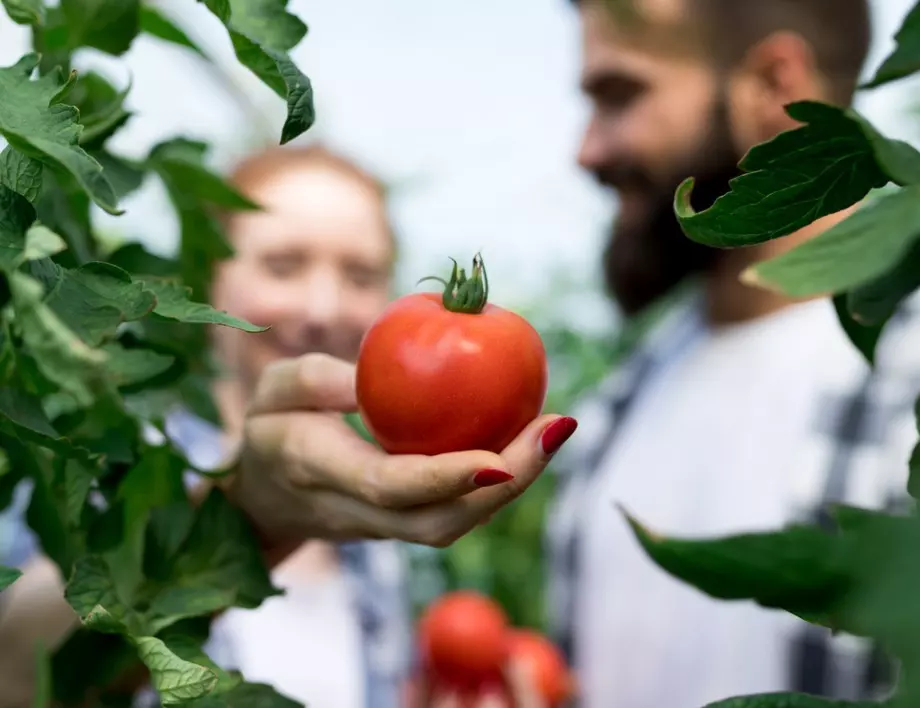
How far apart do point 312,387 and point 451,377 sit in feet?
0.38

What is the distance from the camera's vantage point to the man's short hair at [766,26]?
5.26 feet

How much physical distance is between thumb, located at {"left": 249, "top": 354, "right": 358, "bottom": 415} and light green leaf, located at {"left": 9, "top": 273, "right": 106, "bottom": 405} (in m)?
0.26

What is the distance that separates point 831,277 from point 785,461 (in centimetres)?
135

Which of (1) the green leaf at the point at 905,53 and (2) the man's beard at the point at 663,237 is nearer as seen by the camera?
(1) the green leaf at the point at 905,53

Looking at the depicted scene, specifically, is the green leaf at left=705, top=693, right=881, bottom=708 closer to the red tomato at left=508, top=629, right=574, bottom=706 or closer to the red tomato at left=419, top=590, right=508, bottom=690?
the red tomato at left=419, top=590, right=508, bottom=690

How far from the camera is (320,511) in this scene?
0.51m

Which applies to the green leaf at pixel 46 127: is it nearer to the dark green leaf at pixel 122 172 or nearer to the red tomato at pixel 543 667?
the dark green leaf at pixel 122 172

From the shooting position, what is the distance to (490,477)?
40 centimetres

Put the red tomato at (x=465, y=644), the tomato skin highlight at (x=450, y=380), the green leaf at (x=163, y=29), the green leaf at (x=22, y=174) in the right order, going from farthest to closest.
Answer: the red tomato at (x=465, y=644)
the green leaf at (x=163, y=29)
the tomato skin highlight at (x=450, y=380)
the green leaf at (x=22, y=174)

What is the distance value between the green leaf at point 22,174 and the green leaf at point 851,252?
25 cm

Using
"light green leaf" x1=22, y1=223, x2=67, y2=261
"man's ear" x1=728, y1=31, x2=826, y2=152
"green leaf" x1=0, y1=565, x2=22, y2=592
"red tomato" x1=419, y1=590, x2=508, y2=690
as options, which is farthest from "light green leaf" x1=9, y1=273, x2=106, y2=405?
"man's ear" x1=728, y1=31, x2=826, y2=152

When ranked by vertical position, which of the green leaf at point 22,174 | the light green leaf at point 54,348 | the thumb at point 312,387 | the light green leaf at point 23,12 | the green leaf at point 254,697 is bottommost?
the green leaf at point 254,697

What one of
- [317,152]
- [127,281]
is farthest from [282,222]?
[127,281]

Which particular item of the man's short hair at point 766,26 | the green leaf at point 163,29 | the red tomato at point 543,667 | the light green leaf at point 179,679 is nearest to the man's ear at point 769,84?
A: the man's short hair at point 766,26
